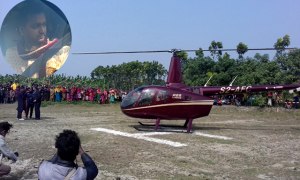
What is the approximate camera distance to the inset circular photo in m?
25.1

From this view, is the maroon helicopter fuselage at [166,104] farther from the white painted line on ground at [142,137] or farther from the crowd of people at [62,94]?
the crowd of people at [62,94]

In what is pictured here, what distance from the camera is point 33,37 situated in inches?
993

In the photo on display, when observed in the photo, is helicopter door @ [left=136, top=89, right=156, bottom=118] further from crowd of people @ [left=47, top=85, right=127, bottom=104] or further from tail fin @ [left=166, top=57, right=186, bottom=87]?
crowd of people @ [left=47, top=85, right=127, bottom=104]

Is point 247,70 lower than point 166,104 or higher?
higher

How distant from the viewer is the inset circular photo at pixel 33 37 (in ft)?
82.5

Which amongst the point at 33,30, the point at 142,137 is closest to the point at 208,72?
the point at 33,30

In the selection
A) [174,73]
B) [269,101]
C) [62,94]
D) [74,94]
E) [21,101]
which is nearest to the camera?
[174,73]

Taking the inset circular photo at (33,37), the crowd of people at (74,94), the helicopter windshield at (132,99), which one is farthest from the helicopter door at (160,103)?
the inset circular photo at (33,37)

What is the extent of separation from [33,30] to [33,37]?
69 cm

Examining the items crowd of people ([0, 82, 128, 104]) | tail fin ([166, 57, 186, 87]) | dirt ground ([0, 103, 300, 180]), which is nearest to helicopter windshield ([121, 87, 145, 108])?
dirt ground ([0, 103, 300, 180])

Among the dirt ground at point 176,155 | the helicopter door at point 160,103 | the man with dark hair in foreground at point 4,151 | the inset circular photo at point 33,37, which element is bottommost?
the dirt ground at point 176,155

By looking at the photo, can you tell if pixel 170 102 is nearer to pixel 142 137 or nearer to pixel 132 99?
pixel 132 99

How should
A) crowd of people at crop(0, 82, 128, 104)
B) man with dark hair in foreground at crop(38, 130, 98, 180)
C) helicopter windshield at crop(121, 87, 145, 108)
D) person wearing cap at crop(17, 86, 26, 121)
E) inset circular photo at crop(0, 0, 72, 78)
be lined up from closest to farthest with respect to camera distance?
man with dark hair in foreground at crop(38, 130, 98, 180) → helicopter windshield at crop(121, 87, 145, 108) → person wearing cap at crop(17, 86, 26, 121) → inset circular photo at crop(0, 0, 72, 78) → crowd of people at crop(0, 82, 128, 104)

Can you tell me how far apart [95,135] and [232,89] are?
655cm
